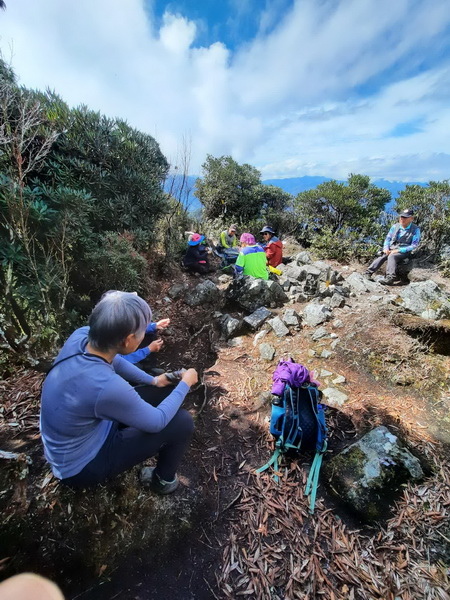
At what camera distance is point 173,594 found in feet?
6.22

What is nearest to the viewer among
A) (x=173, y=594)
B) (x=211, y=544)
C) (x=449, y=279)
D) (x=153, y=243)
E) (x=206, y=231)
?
(x=173, y=594)

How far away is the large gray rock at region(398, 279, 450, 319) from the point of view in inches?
180

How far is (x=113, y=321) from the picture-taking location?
67.6 inches

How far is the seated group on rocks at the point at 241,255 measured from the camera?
21.6 feet

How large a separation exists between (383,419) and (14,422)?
13.7 feet

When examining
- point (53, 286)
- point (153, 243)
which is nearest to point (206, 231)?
point (153, 243)

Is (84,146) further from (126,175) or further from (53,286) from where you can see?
(53,286)

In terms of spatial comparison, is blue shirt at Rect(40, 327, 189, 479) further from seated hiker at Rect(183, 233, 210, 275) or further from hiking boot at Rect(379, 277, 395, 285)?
hiking boot at Rect(379, 277, 395, 285)

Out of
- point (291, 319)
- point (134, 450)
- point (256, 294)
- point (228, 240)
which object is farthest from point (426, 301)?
point (228, 240)

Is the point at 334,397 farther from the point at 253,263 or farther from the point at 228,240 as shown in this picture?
the point at 228,240

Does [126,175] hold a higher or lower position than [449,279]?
higher

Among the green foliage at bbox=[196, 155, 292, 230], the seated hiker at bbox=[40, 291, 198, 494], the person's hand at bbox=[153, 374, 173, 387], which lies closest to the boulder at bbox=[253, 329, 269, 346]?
the person's hand at bbox=[153, 374, 173, 387]

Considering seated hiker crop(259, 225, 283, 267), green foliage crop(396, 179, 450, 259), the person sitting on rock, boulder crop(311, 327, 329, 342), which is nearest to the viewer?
boulder crop(311, 327, 329, 342)

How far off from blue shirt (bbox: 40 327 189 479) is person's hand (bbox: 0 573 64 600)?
2.07 feet
